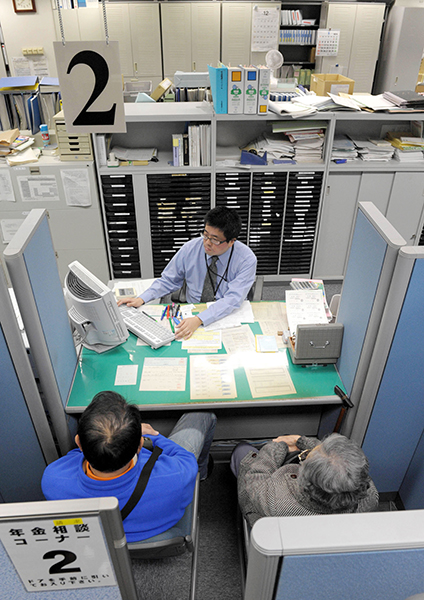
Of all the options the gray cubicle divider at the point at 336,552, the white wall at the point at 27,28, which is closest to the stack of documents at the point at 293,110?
the gray cubicle divider at the point at 336,552

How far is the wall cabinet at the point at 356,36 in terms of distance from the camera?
601 centimetres

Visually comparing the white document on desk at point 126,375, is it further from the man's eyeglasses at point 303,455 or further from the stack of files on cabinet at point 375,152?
the stack of files on cabinet at point 375,152

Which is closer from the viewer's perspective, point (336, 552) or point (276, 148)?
point (336, 552)

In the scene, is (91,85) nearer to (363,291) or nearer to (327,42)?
(363,291)

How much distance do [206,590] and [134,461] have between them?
2.89ft

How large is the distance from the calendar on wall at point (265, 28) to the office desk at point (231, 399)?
218 inches

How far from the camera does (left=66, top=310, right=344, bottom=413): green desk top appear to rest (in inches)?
69.6

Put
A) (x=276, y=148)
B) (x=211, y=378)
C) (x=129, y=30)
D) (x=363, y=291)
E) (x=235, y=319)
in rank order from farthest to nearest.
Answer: (x=129, y=30), (x=276, y=148), (x=235, y=319), (x=211, y=378), (x=363, y=291)

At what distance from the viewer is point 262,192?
3432 mm

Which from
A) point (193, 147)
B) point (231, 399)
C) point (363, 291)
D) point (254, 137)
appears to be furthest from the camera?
point (254, 137)

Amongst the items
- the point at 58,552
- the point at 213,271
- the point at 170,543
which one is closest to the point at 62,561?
the point at 58,552

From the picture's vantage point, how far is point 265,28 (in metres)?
6.05

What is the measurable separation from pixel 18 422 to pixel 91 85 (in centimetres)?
172

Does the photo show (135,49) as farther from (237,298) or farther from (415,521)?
(415,521)
